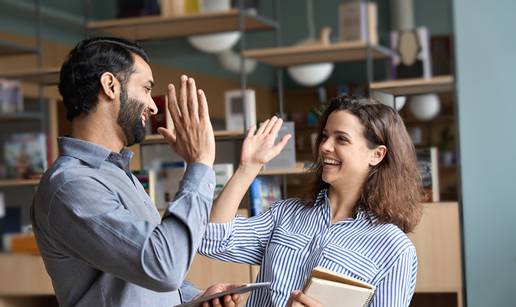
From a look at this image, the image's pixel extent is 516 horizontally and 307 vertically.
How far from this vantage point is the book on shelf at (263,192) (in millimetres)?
3086

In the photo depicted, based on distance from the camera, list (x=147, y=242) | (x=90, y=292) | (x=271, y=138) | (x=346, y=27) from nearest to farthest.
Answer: (x=147, y=242) < (x=90, y=292) < (x=271, y=138) < (x=346, y=27)

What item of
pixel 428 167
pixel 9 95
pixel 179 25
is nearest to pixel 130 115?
pixel 428 167

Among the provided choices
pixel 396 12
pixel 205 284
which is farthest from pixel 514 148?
pixel 396 12

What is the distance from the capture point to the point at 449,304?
10.8 feet

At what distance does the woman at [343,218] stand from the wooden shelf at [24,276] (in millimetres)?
1831

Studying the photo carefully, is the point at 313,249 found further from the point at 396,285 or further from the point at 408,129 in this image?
the point at 408,129

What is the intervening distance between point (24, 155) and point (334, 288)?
10.3ft

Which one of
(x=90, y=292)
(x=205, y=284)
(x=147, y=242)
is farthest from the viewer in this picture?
(x=205, y=284)

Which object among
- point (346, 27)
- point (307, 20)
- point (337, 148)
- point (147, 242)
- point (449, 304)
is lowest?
point (449, 304)

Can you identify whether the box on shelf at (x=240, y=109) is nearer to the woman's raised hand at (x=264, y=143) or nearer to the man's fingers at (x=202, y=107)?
the woman's raised hand at (x=264, y=143)

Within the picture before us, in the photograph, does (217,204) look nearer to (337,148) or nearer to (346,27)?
(337,148)

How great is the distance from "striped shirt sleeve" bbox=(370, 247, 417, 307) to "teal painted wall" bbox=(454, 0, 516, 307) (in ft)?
4.08


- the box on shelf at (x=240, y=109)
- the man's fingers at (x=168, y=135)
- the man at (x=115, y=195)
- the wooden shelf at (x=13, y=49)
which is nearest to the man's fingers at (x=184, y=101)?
the man at (x=115, y=195)

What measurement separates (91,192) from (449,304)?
235 cm
